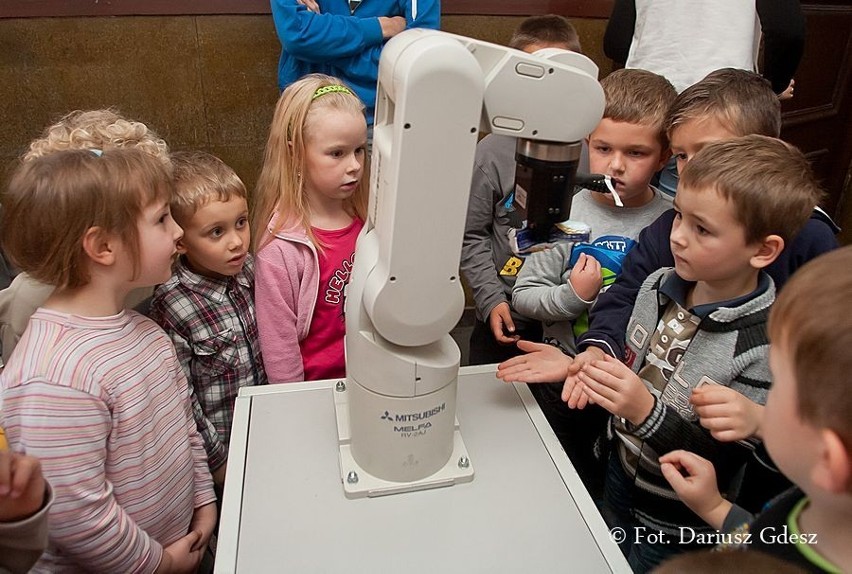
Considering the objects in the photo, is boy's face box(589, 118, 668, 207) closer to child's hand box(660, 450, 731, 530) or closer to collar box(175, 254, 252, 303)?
child's hand box(660, 450, 731, 530)

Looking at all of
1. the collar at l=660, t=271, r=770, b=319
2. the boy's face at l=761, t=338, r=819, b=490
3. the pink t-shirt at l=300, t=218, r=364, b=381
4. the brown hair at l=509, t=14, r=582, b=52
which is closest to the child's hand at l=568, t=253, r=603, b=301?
the collar at l=660, t=271, r=770, b=319

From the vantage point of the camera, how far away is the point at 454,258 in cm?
77

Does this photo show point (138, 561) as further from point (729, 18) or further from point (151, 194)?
point (729, 18)

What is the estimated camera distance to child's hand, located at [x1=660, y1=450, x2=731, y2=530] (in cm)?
79

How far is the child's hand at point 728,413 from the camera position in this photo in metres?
0.79

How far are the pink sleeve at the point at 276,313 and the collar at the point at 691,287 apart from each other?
2.23 ft

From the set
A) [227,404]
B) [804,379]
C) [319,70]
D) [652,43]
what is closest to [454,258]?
[804,379]

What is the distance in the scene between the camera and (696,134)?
1122 mm

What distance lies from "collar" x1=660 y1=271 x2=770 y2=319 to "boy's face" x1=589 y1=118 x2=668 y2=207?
26 centimetres

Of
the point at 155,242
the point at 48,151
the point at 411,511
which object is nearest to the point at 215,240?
the point at 155,242

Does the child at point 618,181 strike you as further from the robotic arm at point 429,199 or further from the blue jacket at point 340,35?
the blue jacket at point 340,35

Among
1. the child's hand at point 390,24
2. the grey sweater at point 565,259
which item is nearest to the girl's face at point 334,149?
the grey sweater at point 565,259

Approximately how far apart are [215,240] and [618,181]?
78 cm

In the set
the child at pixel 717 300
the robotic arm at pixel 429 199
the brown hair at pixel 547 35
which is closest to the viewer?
the robotic arm at pixel 429 199
